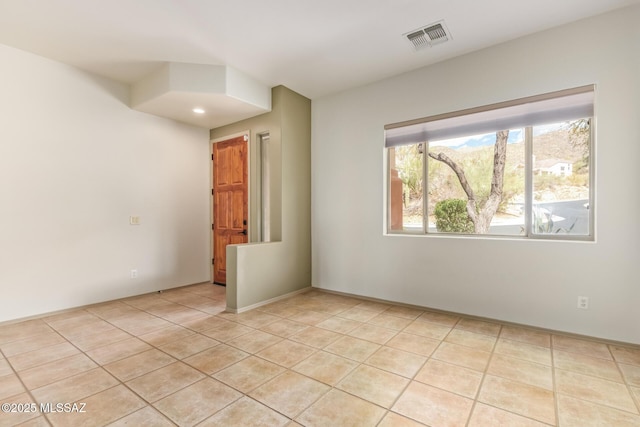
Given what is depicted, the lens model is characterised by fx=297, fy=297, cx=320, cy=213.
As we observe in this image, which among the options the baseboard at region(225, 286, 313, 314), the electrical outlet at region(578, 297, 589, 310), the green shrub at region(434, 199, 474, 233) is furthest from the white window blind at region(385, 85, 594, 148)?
the baseboard at region(225, 286, 313, 314)

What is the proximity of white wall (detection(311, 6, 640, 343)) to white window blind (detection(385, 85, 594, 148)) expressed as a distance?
9cm

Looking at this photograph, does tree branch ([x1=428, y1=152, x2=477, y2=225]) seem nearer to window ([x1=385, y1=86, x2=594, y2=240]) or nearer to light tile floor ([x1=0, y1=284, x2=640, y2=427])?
window ([x1=385, y1=86, x2=594, y2=240])

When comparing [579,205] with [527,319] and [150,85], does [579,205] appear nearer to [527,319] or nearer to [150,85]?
[527,319]

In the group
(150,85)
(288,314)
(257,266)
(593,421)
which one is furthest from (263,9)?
(593,421)

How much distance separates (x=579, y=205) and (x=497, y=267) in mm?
962

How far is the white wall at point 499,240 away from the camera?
8.68 ft

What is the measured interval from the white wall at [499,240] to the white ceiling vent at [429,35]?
0.48 meters

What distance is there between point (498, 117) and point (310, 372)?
321 centimetres

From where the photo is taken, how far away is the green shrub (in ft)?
11.7

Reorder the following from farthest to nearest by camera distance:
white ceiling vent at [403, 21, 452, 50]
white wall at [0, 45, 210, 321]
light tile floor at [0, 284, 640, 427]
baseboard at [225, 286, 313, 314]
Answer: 1. baseboard at [225, 286, 313, 314]
2. white wall at [0, 45, 210, 321]
3. white ceiling vent at [403, 21, 452, 50]
4. light tile floor at [0, 284, 640, 427]

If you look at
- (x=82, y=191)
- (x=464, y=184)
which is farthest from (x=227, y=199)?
(x=464, y=184)

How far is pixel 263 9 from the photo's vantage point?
2684 millimetres

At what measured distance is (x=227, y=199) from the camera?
5074mm

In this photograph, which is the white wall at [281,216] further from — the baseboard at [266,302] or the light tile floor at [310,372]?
the light tile floor at [310,372]
